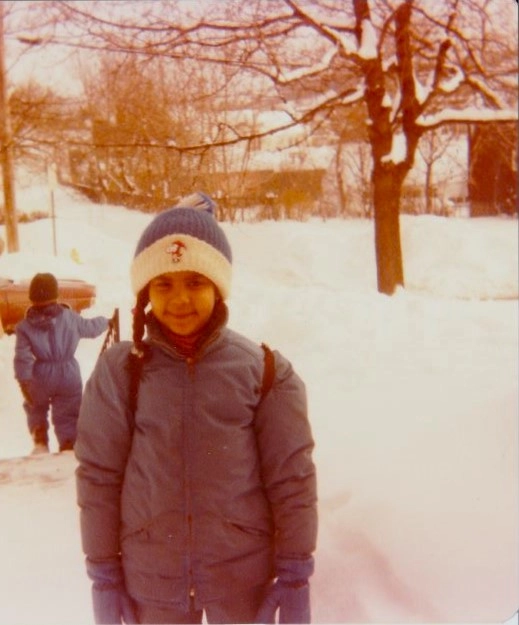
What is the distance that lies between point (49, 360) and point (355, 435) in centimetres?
84

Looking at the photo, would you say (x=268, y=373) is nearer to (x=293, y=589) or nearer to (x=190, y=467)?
(x=190, y=467)

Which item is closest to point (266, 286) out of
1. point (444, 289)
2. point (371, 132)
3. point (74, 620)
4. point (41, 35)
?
point (371, 132)

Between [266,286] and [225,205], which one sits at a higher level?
[225,205]

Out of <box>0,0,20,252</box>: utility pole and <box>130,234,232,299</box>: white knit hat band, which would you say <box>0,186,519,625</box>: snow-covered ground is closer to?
<box>0,0,20,252</box>: utility pole

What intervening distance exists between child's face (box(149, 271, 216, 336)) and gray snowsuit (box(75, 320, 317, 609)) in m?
0.04

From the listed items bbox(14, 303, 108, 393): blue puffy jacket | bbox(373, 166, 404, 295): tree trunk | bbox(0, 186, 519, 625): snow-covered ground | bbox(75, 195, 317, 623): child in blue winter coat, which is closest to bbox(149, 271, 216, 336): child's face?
bbox(75, 195, 317, 623): child in blue winter coat

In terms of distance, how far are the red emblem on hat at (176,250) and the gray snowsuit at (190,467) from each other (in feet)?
0.44

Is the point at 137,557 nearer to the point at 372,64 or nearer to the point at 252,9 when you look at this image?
the point at 252,9

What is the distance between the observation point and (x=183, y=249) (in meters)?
1.12

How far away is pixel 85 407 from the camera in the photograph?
3.75ft

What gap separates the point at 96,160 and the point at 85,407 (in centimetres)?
74

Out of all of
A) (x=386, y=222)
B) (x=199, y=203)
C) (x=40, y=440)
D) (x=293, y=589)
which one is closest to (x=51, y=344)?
(x=40, y=440)

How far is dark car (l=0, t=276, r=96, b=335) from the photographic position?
1.76 meters

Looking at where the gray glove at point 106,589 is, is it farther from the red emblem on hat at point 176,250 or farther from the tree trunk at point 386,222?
the tree trunk at point 386,222
